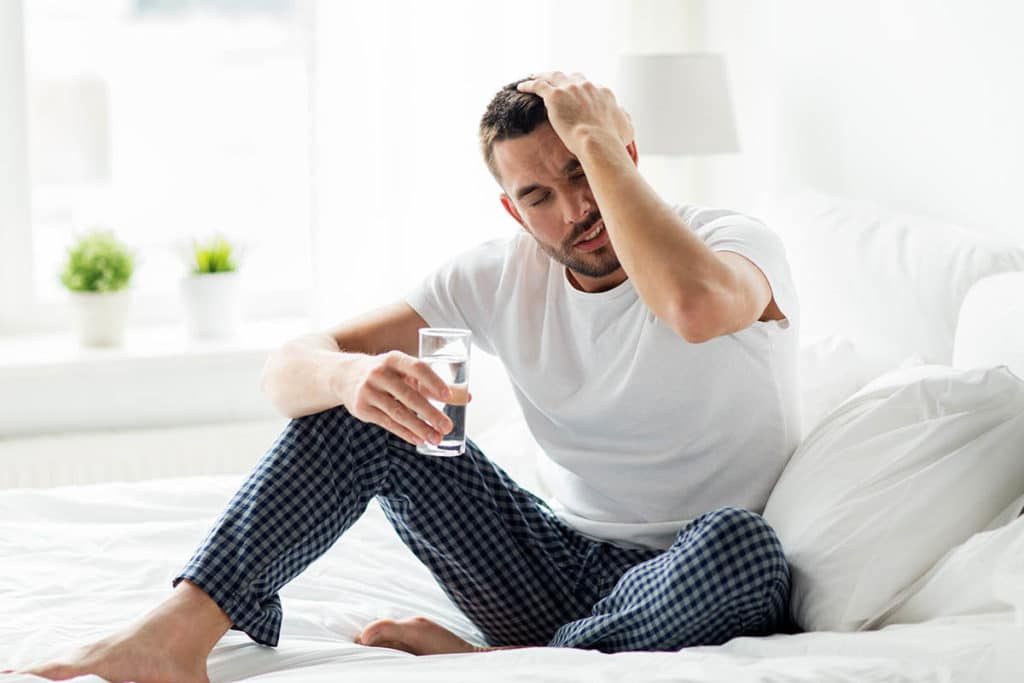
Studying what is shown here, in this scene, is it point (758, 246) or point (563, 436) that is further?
point (563, 436)

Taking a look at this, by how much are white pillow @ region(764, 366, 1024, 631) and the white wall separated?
2.13ft

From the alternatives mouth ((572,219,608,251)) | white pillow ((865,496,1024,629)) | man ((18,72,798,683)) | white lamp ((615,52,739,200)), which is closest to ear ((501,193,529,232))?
man ((18,72,798,683))

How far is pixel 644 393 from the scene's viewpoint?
5.21ft

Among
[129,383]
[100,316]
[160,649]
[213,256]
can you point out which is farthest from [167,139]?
[160,649]

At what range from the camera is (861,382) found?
1.81 metres

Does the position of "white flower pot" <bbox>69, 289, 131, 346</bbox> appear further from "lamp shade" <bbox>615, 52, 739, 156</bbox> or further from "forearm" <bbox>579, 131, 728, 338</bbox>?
"forearm" <bbox>579, 131, 728, 338</bbox>

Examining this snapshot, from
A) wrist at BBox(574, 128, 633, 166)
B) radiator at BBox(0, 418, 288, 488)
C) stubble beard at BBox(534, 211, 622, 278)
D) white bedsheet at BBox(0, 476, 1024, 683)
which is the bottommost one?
radiator at BBox(0, 418, 288, 488)

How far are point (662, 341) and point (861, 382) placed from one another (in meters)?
0.40

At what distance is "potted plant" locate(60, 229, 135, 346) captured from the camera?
2908 mm

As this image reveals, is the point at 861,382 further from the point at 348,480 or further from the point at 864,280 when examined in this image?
the point at 348,480

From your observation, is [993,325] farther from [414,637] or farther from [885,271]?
[414,637]

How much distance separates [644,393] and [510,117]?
0.41 meters

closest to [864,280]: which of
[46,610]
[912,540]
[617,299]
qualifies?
[617,299]

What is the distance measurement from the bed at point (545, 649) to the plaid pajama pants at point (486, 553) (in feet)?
0.19
